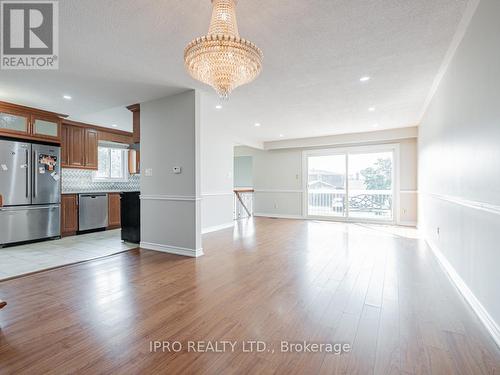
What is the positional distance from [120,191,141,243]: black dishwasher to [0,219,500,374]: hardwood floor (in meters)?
0.89

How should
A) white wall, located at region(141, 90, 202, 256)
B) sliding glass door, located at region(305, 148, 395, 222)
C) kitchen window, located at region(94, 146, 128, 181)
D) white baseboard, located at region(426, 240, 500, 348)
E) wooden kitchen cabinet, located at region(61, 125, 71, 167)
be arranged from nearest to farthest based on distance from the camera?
white baseboard, located at region(426, 240, 500, 348) < white wall, located at region(141, 90, 202, 256) < wooden kitchen cabinet, located at region(61, 125, 71, 167) < kitchen window, located at region(94, 146, 128, 181) < sliding glass door, located at region(305, 148, 395, 222)

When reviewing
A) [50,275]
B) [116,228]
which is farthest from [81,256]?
[116,228]

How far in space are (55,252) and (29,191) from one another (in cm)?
144

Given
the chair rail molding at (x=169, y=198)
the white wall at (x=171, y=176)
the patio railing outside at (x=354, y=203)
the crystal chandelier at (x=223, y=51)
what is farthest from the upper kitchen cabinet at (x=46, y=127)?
the patio railing outside at (x=354, y=203)

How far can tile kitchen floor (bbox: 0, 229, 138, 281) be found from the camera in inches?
125

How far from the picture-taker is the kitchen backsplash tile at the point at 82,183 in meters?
5.57

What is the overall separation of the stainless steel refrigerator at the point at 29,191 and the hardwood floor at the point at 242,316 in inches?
81.0

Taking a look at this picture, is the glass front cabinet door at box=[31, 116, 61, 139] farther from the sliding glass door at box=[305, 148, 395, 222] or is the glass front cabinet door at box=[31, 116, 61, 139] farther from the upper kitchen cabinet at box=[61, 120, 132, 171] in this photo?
the sliding glass door at box=[305, 148, 395, 222]

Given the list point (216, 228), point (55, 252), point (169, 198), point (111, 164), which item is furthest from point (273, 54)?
point (111, 164)

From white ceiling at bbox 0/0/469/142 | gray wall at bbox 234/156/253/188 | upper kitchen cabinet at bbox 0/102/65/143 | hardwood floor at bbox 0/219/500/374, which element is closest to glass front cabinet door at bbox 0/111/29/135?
upper kitchen cabinet at bbox 0/102/65/143

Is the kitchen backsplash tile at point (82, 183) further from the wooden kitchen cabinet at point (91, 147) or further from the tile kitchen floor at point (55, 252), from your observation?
the tile kitchen floor at point (55, 252)

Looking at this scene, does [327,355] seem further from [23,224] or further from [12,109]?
[12,109]

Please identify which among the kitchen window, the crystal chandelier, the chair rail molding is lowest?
the chair rail molding

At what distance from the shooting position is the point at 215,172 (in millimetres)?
5918
